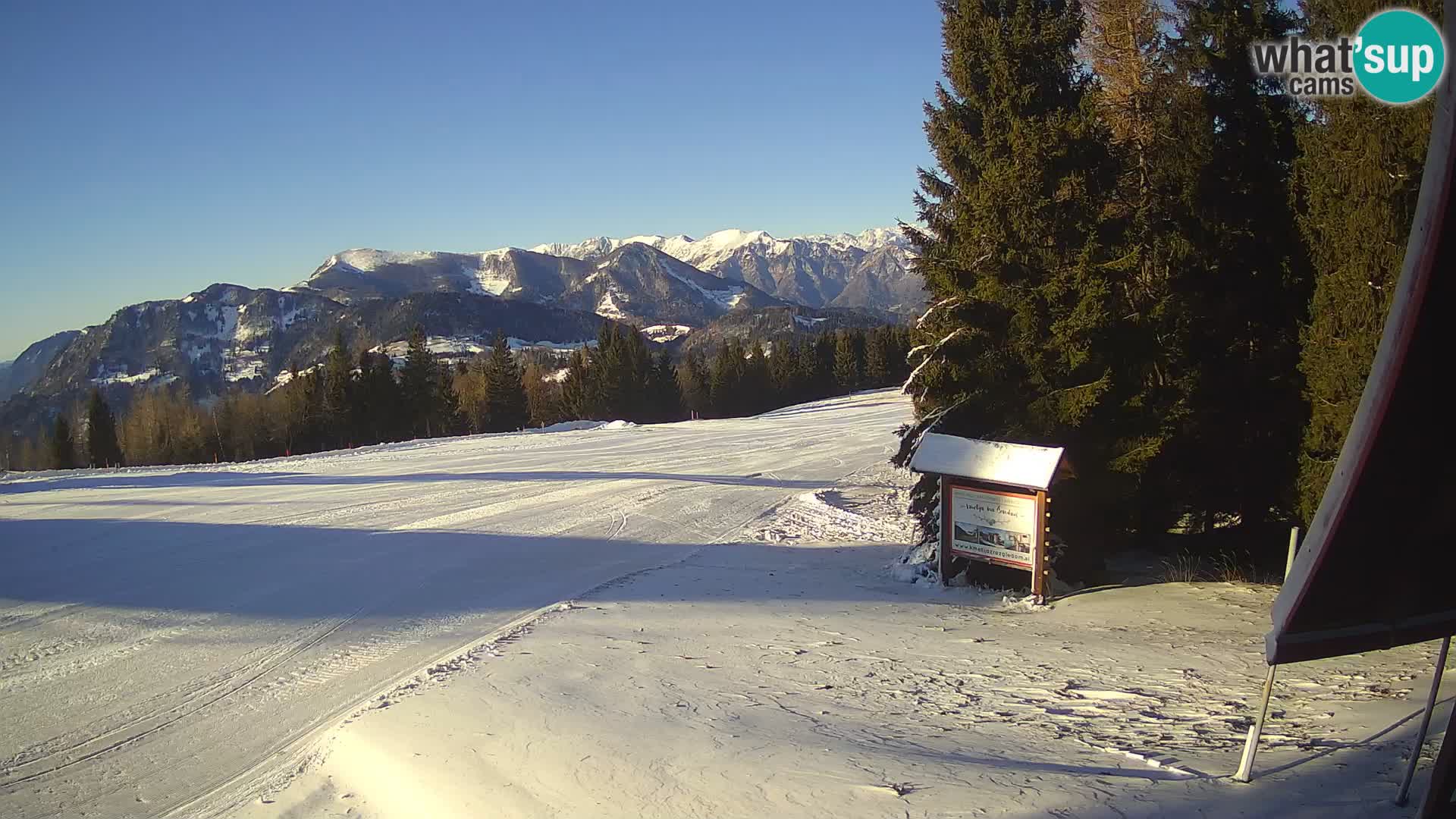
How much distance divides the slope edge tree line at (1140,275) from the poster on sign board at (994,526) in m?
0.83

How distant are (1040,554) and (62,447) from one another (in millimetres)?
80426

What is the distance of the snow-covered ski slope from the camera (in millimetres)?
7984

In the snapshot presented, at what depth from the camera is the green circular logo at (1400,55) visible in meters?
9.41

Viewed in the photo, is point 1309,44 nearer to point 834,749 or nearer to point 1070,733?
point 1070,733

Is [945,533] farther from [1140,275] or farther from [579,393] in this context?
[579,393]

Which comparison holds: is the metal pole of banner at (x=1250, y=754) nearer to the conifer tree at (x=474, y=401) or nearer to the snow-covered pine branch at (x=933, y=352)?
the snow-covered pine branch at (x=933, y=352)

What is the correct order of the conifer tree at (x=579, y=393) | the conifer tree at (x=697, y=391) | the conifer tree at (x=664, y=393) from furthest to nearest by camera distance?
the conifer tree at (x=697, y=391), the conifer tree at (x=664, y=393), the conifer tree at (x=579, y=393)

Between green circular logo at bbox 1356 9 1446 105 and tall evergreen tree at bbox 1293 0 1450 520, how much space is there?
0.14m

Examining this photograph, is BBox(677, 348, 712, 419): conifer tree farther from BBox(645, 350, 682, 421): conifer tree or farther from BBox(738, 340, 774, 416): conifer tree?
BBox(738, 340, 774, 416): conifer tree

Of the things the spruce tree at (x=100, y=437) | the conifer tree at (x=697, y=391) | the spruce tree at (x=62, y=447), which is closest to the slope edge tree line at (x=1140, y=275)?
the conifer tree at (x=697, y=391)

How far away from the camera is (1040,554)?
12.4 meters

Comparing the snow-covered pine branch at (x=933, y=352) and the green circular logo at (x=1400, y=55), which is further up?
the green circular logo at (x=1400, y=55)

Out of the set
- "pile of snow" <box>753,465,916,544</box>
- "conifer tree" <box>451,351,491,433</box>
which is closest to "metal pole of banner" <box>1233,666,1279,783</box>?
"pile of snow" <box>753,465,916,544</box>

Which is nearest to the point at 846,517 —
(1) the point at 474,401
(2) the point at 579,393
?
(2) the point at 579,393
